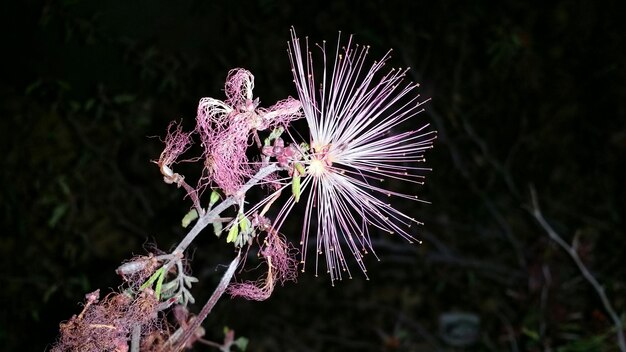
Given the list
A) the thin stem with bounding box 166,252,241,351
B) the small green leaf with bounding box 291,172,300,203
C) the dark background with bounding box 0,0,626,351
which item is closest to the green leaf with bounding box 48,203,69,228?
the dark background with bounding box 0,0,626,351

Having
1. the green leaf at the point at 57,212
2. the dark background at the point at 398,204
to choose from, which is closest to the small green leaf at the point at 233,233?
the dark background at the point at 398,204

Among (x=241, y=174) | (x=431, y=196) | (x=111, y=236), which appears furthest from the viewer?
(x=431, y=196)

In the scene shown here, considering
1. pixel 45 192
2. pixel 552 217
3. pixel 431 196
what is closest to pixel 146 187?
pixel 45 192

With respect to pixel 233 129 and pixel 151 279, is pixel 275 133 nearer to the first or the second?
pixel 233 129

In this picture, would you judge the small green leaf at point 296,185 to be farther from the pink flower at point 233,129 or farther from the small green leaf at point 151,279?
the small green leaf at point 151,279

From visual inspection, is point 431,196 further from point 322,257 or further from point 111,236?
point 111,236

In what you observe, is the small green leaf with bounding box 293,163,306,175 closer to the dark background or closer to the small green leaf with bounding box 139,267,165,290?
the small green leaf with bounding box 139,267,165,290
